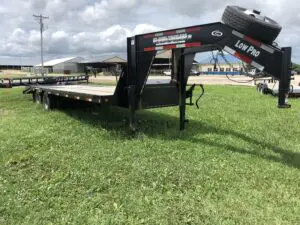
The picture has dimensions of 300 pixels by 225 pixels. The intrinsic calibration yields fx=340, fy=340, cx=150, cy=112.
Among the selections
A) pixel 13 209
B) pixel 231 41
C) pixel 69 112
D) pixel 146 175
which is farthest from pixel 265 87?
pixel 13 209

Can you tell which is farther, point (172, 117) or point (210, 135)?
point (172, 117)

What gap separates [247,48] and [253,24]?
370 millimetres

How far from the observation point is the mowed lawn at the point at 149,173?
12.6 ft

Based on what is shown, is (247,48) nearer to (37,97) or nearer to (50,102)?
(50,102)

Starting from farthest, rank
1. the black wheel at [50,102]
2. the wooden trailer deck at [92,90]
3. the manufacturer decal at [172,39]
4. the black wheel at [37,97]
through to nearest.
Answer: the black wheel at [37,97], the black wheel at [50,102], the wooden trailer deck at [92,90], the manufacturer decal at [172,39]

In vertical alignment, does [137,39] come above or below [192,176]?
above

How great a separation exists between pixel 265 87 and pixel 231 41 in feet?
41.0

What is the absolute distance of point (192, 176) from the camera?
485cm

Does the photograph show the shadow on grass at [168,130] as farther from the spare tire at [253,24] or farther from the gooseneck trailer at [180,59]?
the spare tire at [253,24]

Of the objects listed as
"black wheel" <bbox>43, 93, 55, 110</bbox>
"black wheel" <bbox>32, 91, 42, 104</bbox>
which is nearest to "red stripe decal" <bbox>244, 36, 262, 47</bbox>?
"black wheel" <bbox>43, 93, 55, 110</bbox>

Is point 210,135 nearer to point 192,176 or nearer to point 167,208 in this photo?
point 192,176

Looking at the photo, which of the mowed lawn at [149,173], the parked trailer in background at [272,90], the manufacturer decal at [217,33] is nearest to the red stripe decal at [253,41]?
the manufacturer decal at [217,33]

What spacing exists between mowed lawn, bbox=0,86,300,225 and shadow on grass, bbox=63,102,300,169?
0.02m

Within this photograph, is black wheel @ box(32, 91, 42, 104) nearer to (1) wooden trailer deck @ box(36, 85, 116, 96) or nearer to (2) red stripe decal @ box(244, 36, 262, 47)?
(1) wooden trailer deck @ box(36, 85, 116, 96)
